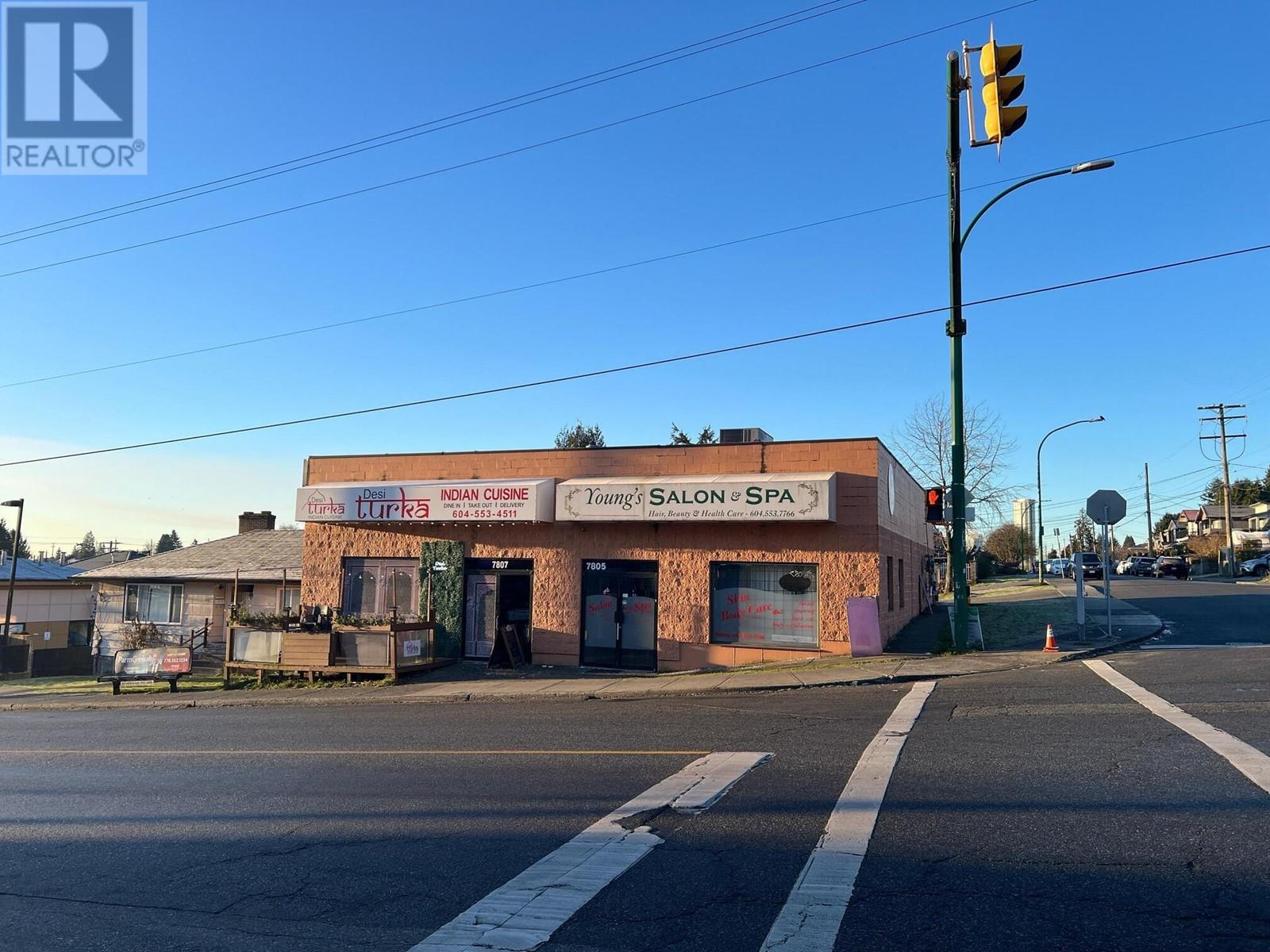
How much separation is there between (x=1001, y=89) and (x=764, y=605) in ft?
35.7

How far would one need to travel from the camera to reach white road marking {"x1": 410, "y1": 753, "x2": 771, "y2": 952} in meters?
4.80

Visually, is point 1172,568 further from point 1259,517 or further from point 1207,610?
point 1259,517

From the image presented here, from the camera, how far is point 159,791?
899 centimetres

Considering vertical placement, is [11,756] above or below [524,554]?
below

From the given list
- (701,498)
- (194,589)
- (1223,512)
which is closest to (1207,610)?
(701,498)

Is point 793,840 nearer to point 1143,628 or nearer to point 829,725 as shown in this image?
point 829,725

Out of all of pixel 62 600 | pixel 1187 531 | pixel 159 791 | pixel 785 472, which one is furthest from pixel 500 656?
pixel 1187 531

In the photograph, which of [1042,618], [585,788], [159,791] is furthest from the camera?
[1042,618]

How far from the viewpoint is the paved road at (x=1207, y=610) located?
746 inches

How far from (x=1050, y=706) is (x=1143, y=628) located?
436 inches

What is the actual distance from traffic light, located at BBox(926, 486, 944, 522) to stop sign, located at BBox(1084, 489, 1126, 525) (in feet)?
11.0

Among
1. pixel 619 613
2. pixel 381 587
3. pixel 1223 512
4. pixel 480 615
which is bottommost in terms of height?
pixel 480 615

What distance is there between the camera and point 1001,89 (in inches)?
452

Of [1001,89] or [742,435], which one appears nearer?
[1001,89]
